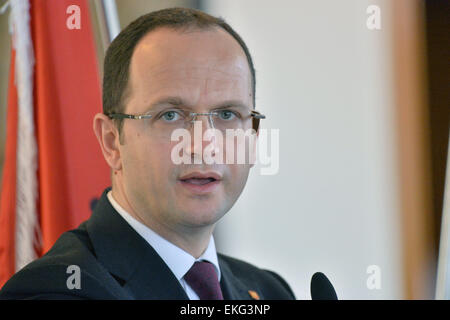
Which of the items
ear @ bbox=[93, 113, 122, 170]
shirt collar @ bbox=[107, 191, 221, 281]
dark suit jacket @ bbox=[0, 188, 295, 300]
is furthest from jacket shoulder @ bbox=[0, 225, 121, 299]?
ear @ bbox=[93, 113, 122, 170]

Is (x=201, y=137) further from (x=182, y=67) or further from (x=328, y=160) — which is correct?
(x=328, y=160)

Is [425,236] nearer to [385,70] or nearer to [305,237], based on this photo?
[305,237]

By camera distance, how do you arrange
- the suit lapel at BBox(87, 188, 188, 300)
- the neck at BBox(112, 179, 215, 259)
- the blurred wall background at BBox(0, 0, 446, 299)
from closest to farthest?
1. the suit lapel at BBox(87, 188, 188, 300)
2. the neck at BBox(112, 179, 215, 259)
3. the blurred wall background at BBox(0, 0, 446, 299)

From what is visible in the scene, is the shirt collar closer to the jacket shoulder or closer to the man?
the man

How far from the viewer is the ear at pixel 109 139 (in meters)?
1.51

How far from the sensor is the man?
1.39 meters

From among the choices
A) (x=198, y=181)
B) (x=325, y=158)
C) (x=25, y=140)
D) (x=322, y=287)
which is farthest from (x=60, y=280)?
(x=325, y=158)

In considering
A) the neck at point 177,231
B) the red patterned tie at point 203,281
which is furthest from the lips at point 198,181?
the red patterned tie at point 203,281

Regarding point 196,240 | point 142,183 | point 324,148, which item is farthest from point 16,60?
point 324,148

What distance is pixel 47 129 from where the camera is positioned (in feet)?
6.35

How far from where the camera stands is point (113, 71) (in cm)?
154

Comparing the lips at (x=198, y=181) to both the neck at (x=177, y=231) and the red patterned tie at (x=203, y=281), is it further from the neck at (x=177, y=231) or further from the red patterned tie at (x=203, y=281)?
the red patterned tie at (x=203, y=281)

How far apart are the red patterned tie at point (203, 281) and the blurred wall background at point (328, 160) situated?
2.89 ft

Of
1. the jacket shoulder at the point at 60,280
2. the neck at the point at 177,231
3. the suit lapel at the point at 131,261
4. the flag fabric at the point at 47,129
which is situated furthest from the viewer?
the flag fabric at the point at 47,129
